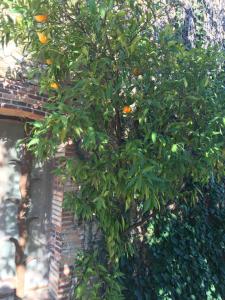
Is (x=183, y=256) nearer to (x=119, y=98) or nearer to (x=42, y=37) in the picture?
(x=119, y=98)

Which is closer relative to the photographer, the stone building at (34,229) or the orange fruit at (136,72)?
the orange fruit at (136,72)

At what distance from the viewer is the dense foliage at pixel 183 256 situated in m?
4.49

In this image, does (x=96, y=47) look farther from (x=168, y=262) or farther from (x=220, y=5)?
(x=220, y=5)

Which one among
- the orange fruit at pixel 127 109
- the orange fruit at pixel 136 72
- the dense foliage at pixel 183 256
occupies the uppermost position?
the orange fruit at pixel 136 72

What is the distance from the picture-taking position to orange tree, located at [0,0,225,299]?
2.73 meters

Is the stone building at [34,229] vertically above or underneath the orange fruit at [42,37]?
underneath

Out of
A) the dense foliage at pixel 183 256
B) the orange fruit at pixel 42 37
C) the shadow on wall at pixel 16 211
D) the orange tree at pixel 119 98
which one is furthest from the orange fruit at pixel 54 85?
the dense foliage at pixel 183 256

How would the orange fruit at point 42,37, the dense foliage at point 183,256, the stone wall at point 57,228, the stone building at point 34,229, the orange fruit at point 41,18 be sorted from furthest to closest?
the dense foliage at point 183,256 → the stone building at point 34,229 → the stone wall at point 57,228 → the orange fruit at point 42,37 → the orange fruit at point 41,18

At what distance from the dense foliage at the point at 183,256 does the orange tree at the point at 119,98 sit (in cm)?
136

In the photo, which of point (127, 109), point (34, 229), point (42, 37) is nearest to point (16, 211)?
point (34, 229)

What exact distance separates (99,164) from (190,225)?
264 cm

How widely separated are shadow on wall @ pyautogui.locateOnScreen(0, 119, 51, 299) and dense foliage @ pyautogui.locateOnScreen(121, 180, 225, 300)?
1.17 metres

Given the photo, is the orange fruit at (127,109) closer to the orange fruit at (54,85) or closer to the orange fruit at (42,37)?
the orange fruit at (54,85)

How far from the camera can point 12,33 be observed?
3.01 m
